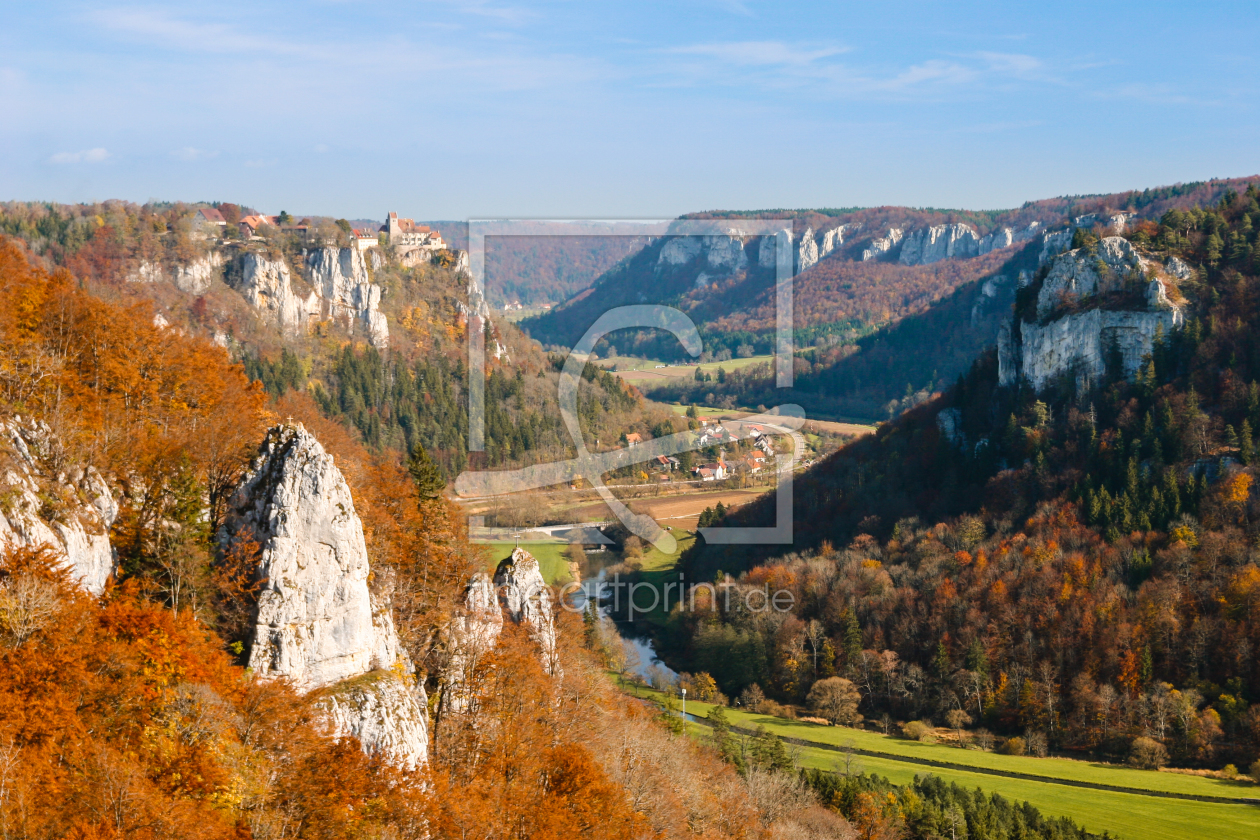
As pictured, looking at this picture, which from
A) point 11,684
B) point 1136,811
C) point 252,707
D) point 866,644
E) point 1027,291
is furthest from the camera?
point 1027,291

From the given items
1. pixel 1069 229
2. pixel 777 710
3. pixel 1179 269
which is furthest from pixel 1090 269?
pixel 1069 229

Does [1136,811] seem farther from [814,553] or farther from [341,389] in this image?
[341,389]

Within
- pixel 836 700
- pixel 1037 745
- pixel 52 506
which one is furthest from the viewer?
pixel 836 700

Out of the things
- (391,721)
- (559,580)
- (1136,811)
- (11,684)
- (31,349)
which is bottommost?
(1136,811)

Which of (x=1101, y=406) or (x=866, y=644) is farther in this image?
(x=1101, y=406)

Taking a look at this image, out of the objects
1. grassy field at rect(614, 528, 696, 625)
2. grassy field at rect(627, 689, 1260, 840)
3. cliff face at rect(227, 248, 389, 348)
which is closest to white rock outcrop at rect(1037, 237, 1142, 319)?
grassy field at rect(614, 528, 696, 625)

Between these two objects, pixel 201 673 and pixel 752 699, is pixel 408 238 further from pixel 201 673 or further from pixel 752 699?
pixel 201 673

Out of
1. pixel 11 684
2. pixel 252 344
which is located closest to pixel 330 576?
pixel 11 684
